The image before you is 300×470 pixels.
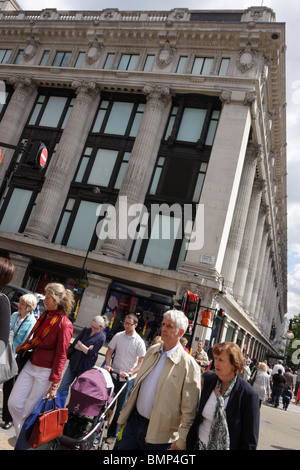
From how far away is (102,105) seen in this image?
28203 millimetres

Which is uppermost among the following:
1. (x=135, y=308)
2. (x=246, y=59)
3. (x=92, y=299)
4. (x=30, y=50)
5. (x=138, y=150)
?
(x=30, y=50)

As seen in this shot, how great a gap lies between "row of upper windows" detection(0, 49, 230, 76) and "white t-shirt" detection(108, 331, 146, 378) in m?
23.8

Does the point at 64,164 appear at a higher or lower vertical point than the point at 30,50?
Result: lower

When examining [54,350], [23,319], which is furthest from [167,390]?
[23,319]

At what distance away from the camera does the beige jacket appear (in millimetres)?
3465

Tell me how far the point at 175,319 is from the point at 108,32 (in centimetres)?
3005

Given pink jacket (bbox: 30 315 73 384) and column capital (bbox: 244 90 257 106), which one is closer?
pink jacket (bbox: 30 315 73 384)

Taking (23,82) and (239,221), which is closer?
(239,221)

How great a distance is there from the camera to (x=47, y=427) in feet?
13.4

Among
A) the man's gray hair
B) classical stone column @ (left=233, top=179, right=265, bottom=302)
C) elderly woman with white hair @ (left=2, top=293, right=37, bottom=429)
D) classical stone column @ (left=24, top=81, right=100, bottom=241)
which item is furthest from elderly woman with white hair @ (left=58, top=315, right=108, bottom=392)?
classical stone column @ (left=233, top=179, right=265, bottom=302)

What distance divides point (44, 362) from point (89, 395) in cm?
74

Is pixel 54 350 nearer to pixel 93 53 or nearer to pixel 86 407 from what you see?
pixel 86 407

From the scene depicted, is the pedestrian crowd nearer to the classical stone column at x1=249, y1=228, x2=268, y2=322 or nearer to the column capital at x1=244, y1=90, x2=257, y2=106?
the column capital at x1=244, y1=90, x2=257, y2=106

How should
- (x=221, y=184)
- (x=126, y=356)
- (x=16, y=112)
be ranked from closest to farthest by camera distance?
(x=126, y=356) → (x=221, y=184) → (x=16, y=112)
